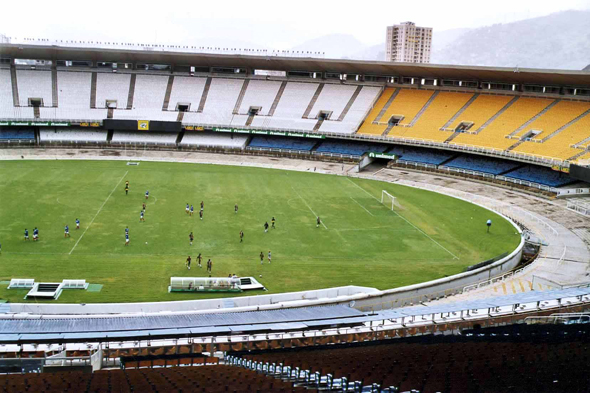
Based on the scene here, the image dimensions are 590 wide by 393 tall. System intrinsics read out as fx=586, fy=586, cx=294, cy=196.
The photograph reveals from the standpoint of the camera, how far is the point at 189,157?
231 ft

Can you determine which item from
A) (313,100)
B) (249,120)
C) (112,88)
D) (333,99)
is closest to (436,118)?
(333,99)

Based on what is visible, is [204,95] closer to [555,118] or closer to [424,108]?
[424,108]

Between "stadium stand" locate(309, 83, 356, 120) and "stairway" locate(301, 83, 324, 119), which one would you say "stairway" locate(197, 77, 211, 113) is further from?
"stadium stand" locate(309, 83, 356, 120)

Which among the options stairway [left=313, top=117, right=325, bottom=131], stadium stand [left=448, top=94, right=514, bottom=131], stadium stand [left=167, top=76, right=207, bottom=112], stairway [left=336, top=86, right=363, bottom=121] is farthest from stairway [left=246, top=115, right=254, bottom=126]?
stadium stand [left=448, top=94, right=514, bottom=131]

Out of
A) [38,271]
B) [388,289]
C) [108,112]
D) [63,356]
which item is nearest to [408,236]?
[388,289]

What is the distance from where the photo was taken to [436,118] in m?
70.9

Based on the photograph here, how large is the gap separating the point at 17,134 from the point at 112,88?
13408 millimetres

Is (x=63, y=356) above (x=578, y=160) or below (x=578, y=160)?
below

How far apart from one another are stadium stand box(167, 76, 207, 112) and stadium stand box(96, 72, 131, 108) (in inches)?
236

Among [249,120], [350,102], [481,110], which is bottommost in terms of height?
[249,120]

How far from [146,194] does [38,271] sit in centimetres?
1729

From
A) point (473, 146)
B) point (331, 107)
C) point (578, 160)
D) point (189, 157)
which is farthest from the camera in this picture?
point (331, 107)

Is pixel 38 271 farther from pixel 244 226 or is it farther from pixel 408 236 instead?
pixel 408 236

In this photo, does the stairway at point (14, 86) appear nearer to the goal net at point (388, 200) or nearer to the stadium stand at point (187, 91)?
the stadium stand at point (187, 91)
